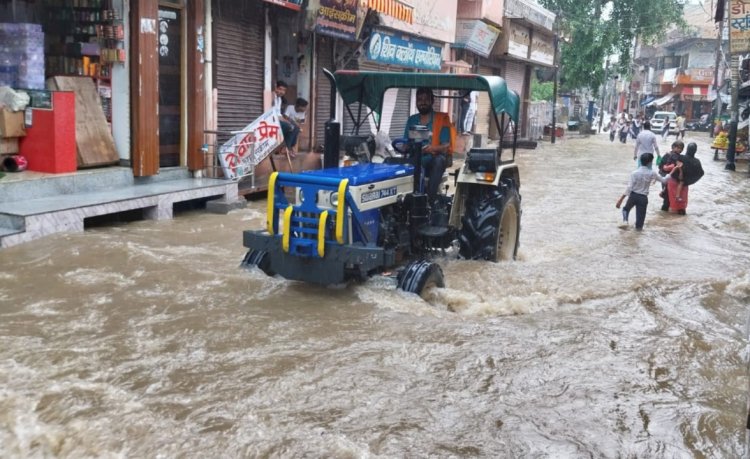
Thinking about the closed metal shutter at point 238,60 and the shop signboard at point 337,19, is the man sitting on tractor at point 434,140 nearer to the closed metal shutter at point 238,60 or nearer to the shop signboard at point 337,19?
the closed metal shutter at point 238,60

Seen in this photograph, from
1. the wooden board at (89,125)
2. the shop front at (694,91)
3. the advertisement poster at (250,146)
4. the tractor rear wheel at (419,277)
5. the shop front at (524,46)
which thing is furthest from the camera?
the shop front at (694,91)

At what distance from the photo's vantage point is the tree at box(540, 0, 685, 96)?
132ft

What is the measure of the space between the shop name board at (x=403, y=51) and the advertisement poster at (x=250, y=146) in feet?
19.1

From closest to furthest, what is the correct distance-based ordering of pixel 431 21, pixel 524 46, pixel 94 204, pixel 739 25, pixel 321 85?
pixel 94 204 < pixel 321 85 < pixel 739 25 < pixel 431 21 < pixel 524 46

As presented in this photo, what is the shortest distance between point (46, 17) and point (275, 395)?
26.1ft

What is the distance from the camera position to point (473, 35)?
944 inches

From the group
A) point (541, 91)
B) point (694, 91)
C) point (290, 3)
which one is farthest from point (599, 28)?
point (290, 3)

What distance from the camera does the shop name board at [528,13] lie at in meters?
28.0

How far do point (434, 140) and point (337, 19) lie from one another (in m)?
8.43

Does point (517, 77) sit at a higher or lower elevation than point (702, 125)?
higher

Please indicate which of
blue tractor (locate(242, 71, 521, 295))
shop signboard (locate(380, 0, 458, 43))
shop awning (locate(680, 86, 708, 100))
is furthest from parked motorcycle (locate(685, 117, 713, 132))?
blue tractor (locate(242, 71, 521, 295))

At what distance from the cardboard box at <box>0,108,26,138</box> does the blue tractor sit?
3994 mm

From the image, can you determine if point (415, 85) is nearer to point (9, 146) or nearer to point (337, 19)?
point (9, 146)

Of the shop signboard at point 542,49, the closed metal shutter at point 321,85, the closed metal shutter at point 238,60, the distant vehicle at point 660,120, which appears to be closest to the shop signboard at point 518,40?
the shop signboard at point 542,49
